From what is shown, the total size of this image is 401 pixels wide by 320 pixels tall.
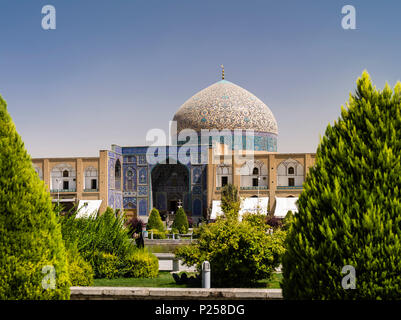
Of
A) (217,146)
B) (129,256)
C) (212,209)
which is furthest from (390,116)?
(217,146)

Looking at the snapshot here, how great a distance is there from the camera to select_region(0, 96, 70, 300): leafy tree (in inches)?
177

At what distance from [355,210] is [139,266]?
644 cm

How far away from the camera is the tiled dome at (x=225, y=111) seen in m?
35.1

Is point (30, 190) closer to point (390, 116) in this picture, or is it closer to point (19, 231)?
point (19, 231)

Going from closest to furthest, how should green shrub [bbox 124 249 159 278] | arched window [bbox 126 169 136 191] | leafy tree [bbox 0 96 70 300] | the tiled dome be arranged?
leafy tree [bbox 0 96 70 300]
green shrub [bbox 124 249 159 278]
arched window [bbox 126 169 136 191]
the tiled dome

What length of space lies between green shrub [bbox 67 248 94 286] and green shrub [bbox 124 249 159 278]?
1.55 m

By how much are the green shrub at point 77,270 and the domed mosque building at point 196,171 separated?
67.1ft

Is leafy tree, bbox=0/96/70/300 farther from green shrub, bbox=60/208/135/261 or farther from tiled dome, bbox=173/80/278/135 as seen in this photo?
tiled dome, bbox=173/80/278/135

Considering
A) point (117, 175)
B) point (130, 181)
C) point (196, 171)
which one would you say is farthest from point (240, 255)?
point (117, 175)

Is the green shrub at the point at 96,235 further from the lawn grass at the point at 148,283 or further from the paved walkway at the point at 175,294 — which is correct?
the paved walkway at the point at 175,294

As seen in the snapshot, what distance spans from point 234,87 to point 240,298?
3210 cm

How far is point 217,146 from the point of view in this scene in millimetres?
32281

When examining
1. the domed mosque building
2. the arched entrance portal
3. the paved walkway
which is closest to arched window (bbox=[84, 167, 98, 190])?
the domed mosque building

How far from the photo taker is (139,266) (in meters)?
9.55
